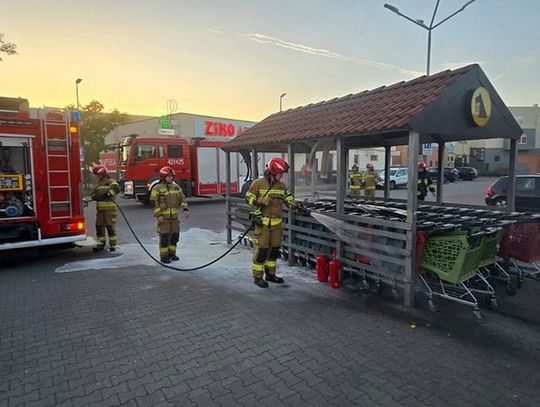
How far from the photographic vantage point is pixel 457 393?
3.03 meters

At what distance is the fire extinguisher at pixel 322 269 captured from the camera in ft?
19.1

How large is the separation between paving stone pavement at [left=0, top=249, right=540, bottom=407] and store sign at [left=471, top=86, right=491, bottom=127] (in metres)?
2.40

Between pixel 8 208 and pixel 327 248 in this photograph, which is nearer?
pixel 327 248

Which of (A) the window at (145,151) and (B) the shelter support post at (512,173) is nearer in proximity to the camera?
(B) the shelter support post at (512,173)

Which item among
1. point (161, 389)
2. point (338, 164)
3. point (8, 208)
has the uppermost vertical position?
point (338, 164)

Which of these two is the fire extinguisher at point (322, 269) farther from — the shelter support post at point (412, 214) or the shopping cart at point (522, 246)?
the shopping cart at point (522, 246)

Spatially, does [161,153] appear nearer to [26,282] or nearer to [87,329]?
[26,282]

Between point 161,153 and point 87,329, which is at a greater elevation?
point 161,153

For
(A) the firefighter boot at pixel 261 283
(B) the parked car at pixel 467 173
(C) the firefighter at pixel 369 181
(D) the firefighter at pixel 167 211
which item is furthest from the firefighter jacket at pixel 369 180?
(B) the parked car at pixel 467 173

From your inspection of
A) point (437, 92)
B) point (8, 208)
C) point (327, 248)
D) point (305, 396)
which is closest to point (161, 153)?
point (8, 208)

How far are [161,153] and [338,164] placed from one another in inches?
488

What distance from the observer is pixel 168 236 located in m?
7.21

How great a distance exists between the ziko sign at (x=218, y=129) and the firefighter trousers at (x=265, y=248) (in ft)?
86.6

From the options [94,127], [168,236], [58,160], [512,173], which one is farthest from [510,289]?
[94,127]
